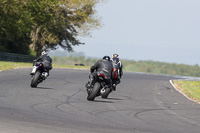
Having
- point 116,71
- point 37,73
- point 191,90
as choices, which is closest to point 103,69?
point 116,71

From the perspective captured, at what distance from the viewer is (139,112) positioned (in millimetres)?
14125

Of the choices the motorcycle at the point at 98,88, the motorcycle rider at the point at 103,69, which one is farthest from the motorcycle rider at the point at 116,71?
the motorcycle rider at the point at 103,69

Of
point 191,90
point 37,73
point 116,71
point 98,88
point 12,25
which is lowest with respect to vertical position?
point 191,90

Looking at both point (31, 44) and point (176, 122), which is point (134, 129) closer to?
point (176, 122)

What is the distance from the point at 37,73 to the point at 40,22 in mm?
39612

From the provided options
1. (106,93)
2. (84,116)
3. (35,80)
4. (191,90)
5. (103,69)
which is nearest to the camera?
(84,116)

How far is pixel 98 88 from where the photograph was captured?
16.2m

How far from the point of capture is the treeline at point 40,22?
53.2 m

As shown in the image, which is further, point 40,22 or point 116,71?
point 40,22

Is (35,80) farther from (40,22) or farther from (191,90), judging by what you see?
(40,22)

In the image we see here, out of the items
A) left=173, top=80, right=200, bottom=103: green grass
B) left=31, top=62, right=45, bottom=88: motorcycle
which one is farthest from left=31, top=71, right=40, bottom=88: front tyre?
left=173, top=80, right=200, bottom=103: green grass

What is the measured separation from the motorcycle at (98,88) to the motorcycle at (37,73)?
403 centimetres

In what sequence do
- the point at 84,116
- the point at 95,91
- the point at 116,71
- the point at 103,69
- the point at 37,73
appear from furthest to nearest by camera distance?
the point at 37,73
the point at 116,71
the point at 103,69
the point at 95,91
the point at 84,116

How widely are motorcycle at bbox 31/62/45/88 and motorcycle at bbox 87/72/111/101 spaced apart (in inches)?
159
